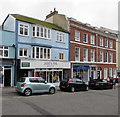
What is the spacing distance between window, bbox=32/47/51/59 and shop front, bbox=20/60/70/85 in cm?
91

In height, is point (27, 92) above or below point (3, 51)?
below

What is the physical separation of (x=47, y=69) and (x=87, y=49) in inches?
391

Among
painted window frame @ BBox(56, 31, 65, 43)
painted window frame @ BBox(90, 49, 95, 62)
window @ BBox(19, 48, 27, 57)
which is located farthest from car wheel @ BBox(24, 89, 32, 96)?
painted window frame @ BBox(90, 49, 95, 62)

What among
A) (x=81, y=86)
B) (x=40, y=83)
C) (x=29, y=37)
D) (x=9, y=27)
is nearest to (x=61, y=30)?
(x=29, y=37)

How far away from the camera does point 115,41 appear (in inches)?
1393

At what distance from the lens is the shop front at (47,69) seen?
18.9m

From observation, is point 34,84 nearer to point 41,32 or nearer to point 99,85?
point 99,85

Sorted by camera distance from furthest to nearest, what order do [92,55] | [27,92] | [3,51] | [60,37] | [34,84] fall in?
[92,55]
[60,37]
[3,51]
[34,84]
[27,92]

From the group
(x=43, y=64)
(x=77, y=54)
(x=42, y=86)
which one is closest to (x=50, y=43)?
(x=43, y=64)

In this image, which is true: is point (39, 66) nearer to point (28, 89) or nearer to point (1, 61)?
point (1, 61)

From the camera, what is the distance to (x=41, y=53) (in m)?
20.9

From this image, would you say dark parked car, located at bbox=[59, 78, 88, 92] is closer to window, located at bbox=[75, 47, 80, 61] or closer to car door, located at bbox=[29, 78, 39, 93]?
car door, located at bbox=[29, 78, 39, 93]

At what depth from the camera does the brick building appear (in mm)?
25172

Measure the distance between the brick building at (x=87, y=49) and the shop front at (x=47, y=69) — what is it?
1989mm
